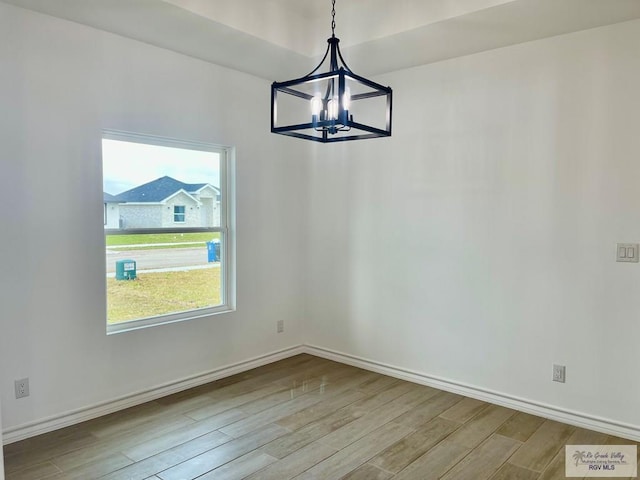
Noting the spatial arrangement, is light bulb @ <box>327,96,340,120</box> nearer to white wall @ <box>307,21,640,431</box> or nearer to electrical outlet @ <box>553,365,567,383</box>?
white wall @ <box>307,21,640,431</box>

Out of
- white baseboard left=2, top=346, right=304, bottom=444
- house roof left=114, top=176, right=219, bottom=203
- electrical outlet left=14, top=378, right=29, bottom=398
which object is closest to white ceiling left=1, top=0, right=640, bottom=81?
house roof left=114, top=176, right=219, bottom=203

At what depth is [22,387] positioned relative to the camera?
2.96 m

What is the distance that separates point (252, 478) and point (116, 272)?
5.96 ft

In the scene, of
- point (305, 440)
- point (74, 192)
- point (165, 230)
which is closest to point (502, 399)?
point (305, 440)

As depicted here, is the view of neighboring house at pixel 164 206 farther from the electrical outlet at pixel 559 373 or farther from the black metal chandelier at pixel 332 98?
the electrical outlet at pixel 559 373

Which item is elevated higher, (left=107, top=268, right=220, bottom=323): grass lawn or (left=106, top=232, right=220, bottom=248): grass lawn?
(left=106, top=232, right=220, bottom=248): grass lawn

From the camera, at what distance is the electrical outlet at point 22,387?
9.66 feet

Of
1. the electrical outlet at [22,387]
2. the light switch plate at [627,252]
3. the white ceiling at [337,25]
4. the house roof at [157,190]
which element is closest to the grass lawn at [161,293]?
the house roof at [157,190]

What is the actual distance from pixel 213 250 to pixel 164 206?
62cm

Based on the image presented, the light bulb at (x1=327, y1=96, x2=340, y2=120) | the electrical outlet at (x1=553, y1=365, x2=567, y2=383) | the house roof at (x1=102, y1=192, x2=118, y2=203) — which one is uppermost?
the light bulb at (x1=327, y1=96, x2=340, y2=120)

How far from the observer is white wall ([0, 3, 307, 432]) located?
291 cm

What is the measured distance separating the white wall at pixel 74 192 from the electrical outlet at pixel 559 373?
8.76 feet

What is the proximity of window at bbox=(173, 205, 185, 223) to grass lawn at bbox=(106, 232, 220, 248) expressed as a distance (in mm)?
118

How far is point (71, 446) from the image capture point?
114 inches
